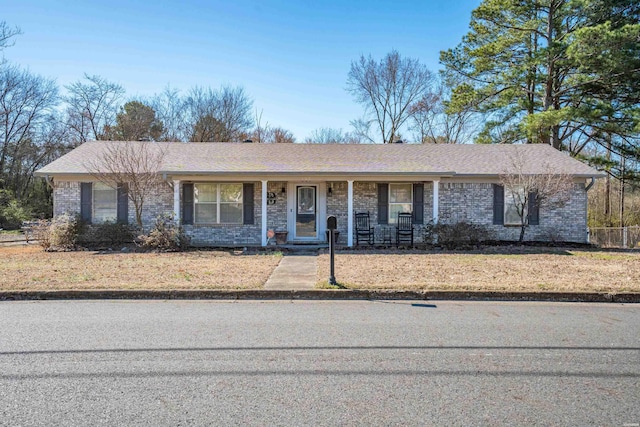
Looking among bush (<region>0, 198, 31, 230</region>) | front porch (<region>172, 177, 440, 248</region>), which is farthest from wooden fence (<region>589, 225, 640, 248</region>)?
bush (<region>0, 198, 31, 230</region>)

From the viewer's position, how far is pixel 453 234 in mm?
14055

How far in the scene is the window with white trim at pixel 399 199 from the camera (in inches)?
616

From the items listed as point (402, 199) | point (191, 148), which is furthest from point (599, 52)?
point (191, 148)

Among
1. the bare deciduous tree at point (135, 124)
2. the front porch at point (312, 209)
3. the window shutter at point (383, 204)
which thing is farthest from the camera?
the bare deciduous tree at point (135, 124)

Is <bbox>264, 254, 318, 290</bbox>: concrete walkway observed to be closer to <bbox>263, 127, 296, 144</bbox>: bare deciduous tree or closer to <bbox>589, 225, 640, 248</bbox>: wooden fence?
<bbox>589, 225, 640, 248</bbox>: wooden fence

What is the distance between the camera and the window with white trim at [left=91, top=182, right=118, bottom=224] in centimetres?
1520

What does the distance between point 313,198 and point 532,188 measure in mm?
7586

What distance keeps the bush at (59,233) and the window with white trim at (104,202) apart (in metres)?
1.06

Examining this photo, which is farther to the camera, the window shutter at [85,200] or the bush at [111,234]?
the window shutter at [85,200]

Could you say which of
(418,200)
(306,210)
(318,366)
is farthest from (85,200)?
(318,366)

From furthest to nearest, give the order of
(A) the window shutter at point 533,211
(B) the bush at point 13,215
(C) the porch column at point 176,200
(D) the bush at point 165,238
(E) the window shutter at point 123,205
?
(B) the bush at point 13,215 < (A) the window shutter at point 533,211 < (E) the window shutter at point 123,205 < (C) the porch column at point 176,200 < (D) the bush at point 165,238

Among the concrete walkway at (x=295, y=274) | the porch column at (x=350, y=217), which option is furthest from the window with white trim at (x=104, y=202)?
the porch column at (x=350, y=217)

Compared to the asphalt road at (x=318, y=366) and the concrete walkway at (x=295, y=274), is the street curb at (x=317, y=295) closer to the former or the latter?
the concrete walkway at (x=295, y=274)

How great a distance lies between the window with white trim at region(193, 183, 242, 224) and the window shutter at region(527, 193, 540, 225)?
1053 cm
